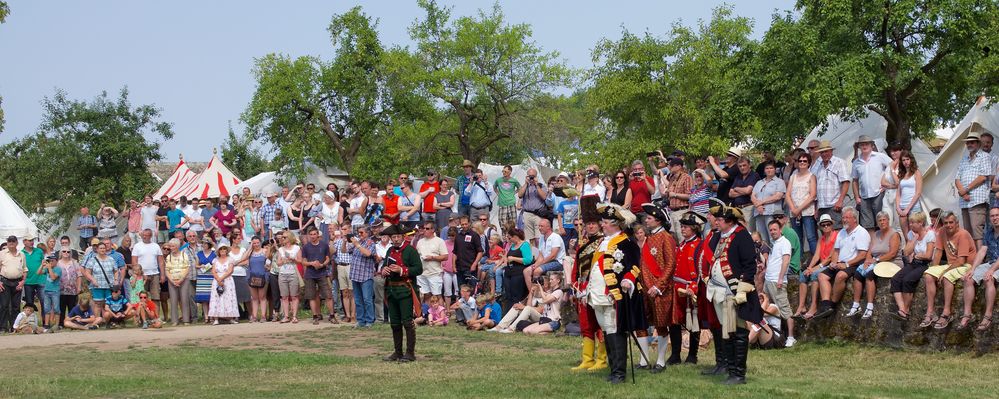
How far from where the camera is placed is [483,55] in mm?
48312

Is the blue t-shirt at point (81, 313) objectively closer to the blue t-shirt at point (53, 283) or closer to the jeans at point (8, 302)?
the blue t-shirt at point (53, 283)

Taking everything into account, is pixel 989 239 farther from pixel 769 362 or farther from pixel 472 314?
pixel 472 314

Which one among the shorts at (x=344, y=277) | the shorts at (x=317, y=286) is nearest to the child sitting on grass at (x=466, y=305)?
the shorts at (x=344, y=277)

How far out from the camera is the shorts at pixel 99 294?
2044 centimetres

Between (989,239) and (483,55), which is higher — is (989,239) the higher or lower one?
the lower one

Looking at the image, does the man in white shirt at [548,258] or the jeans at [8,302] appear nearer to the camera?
the man in white shirt at [548,258]

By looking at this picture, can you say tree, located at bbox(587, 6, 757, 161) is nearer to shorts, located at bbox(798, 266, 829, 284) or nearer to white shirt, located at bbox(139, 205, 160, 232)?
white shirt, located at bbox(139, 205, 160, 232)

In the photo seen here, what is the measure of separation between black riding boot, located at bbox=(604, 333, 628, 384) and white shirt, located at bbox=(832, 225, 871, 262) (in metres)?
4.20

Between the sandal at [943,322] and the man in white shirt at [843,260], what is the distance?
4.26ft

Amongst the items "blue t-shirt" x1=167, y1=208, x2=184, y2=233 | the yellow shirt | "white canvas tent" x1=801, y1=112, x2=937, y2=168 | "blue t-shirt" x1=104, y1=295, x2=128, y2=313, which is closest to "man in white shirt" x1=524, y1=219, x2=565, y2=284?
"white canvas tent" x1=801, y1=112, x2=937, y2=168

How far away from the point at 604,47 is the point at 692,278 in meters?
35.7

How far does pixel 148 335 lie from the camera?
59.2 ft

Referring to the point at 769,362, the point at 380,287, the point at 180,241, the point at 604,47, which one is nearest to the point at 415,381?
the point at 769,362

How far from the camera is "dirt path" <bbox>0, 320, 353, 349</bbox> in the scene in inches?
658
